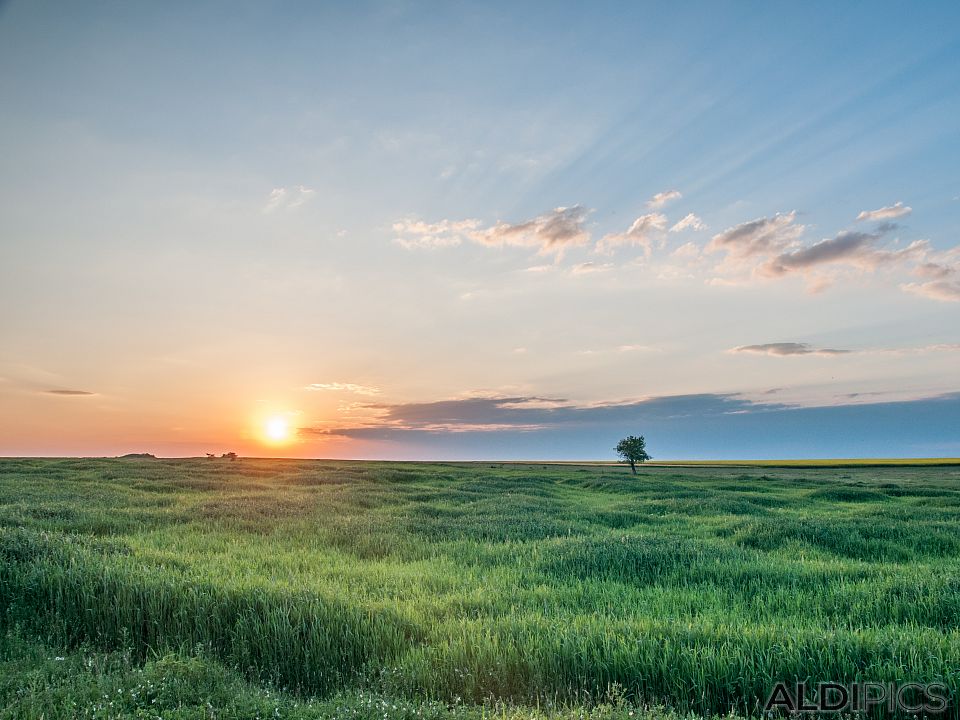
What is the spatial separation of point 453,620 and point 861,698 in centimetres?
449

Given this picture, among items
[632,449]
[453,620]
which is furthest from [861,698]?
[632,449]

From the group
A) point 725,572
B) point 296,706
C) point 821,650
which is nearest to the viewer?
point 296,706

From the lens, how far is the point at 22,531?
11.2 m

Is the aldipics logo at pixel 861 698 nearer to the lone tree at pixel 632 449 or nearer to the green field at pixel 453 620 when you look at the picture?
the green field at pixel 453 620

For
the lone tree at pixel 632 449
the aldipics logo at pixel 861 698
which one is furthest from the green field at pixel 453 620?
the lone tree at pixel 632 449

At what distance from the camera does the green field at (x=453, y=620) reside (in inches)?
215

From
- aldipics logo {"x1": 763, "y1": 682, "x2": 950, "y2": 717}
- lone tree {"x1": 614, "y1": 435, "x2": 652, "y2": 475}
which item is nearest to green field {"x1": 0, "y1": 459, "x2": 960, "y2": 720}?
Answer: aldipics logo {"x1": 763, "y1": 682, "x2": 950, "y2": 717}

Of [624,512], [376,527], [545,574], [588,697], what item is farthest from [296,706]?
[624,512]

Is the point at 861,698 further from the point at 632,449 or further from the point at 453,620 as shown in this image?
the point at 632,449

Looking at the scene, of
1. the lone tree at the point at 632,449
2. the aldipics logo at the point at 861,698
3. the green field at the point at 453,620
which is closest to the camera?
the aldipics logo at the point at 861,698

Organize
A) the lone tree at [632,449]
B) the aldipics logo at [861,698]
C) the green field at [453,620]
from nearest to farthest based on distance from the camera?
the aldipics logo at [861,698] < the green field at [453,620] < the lone tree at [632,449]

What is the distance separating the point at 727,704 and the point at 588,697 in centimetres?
143

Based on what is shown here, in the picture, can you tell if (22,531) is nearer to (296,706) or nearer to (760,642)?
(296,706)

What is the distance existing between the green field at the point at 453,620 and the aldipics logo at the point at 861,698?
15cm
